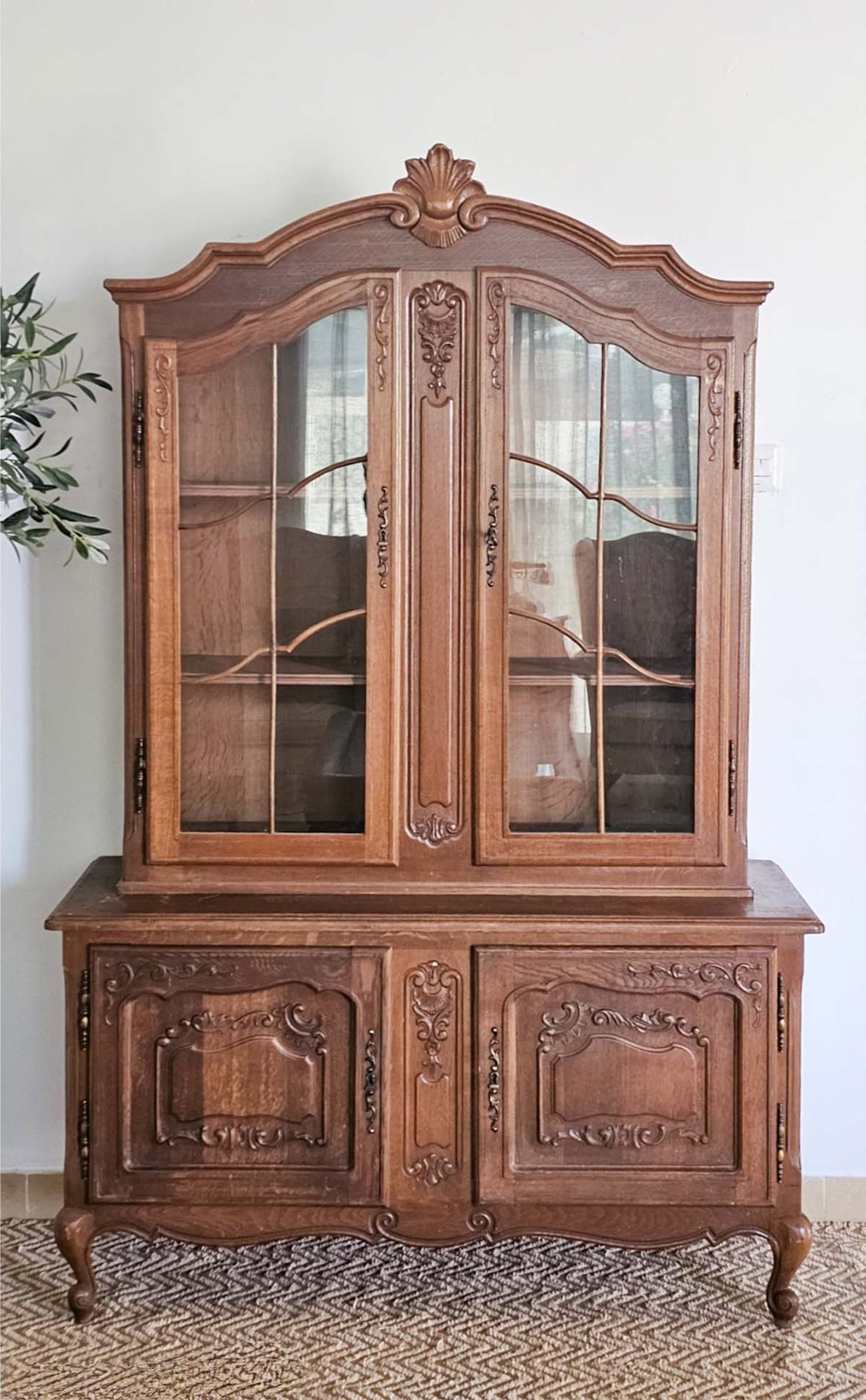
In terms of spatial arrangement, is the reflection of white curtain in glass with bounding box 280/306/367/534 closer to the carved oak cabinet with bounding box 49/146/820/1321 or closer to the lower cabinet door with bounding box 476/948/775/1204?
the carved oak cabinet with bounding box 49/146/820/1321

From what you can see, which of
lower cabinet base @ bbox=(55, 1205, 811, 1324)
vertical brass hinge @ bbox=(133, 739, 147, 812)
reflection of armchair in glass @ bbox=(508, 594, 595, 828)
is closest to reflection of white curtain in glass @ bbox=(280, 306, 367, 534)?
reflection of armchair in glass @ bbox=(508, 594, 595, 828)

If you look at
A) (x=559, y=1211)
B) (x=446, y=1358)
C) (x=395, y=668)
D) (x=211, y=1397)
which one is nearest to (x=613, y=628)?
(x=395, y=668)

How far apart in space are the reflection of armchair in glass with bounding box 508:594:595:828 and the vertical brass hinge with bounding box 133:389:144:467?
0.70m

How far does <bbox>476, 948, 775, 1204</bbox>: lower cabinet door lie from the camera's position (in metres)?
2.16

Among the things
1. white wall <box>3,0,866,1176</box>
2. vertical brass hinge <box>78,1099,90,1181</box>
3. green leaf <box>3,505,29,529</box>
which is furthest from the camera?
white wall <box>3,0,866,1176</box>

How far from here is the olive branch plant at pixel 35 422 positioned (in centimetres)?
222

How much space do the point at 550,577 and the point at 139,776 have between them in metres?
0.79

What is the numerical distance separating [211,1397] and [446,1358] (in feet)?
1.26

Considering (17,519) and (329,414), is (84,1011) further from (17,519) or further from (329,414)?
(329,414)

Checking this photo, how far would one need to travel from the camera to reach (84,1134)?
2182 mm

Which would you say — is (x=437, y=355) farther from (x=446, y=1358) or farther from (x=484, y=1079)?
(x=446, y=1358)

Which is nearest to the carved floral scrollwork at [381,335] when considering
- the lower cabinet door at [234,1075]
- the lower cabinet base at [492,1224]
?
the lower cabinet door at [234,1075]

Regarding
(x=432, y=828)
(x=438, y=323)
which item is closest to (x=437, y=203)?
(x=438, y=323)

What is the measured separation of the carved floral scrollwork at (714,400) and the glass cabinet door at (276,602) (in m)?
0.55
